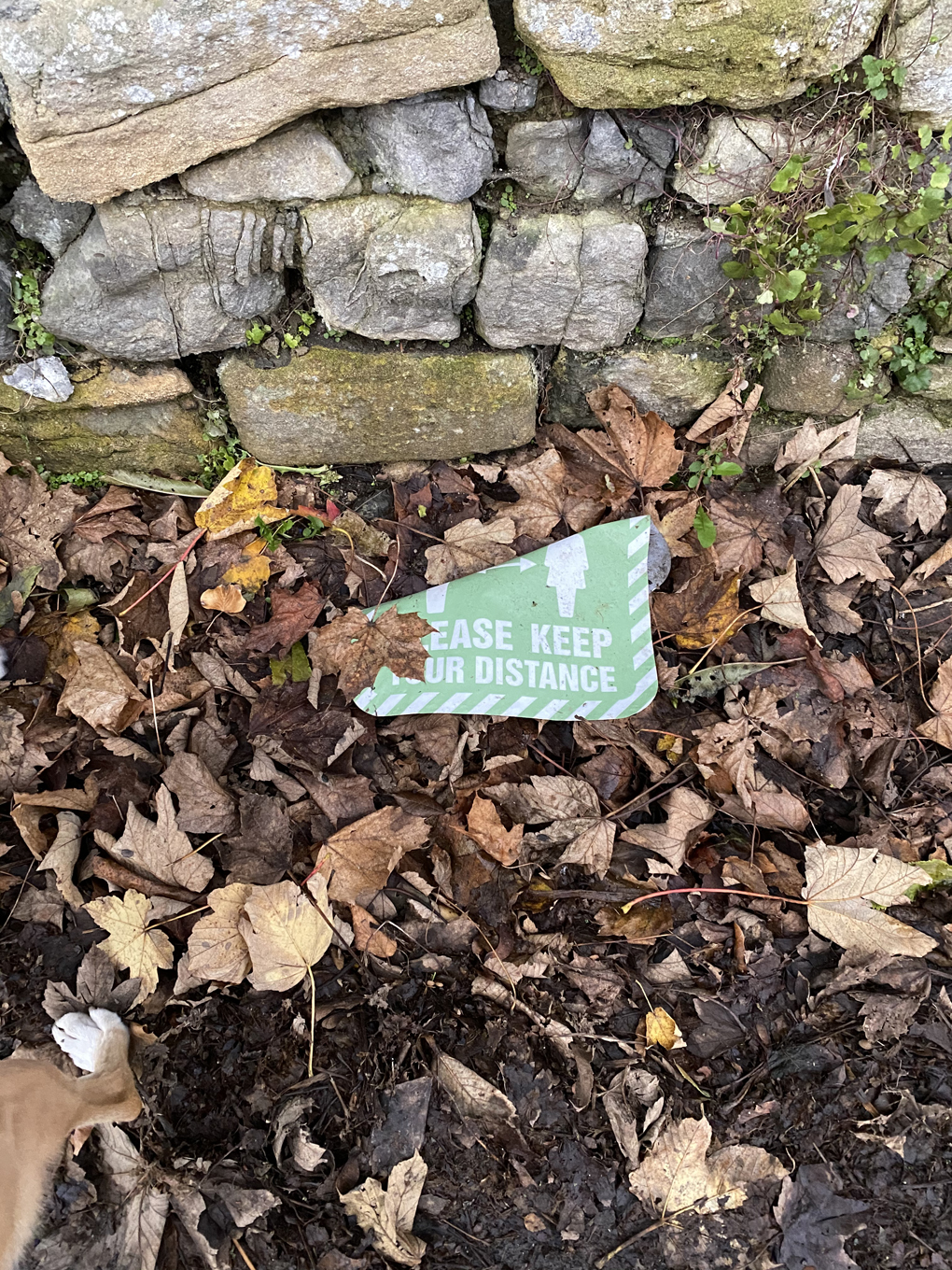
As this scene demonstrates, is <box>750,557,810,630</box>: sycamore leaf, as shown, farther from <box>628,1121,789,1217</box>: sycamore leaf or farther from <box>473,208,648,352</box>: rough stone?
<box>628,1121,789,1217</box>: sycamore leaf

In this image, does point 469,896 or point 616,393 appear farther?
point 616,393

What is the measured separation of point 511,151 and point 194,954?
6.53ft

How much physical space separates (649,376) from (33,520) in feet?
5.87

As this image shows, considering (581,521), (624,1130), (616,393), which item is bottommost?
(624,1130)

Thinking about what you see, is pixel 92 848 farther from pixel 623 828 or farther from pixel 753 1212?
pixel 753 1212

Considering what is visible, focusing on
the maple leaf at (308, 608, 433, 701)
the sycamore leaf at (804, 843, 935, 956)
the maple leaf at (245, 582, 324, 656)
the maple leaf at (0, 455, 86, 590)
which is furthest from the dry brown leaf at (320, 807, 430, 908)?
the maple leaf at (0, 455, 86, 590)

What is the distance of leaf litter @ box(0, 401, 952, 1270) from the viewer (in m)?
1.68

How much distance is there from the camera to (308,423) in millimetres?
2137

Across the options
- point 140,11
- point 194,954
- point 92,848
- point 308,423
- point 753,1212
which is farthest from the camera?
point 308,423

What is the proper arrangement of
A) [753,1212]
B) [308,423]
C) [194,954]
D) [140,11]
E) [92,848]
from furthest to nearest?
[308,423] → [92,848] → [194,954] → [753,1212] → [140,11]

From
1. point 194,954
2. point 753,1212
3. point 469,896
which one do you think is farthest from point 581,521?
point 753,1212

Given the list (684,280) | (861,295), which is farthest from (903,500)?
(684,280)

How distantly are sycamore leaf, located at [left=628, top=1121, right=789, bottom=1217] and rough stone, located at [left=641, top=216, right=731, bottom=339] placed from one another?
1.97 metres

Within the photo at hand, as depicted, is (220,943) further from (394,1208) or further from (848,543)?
(848,543)
